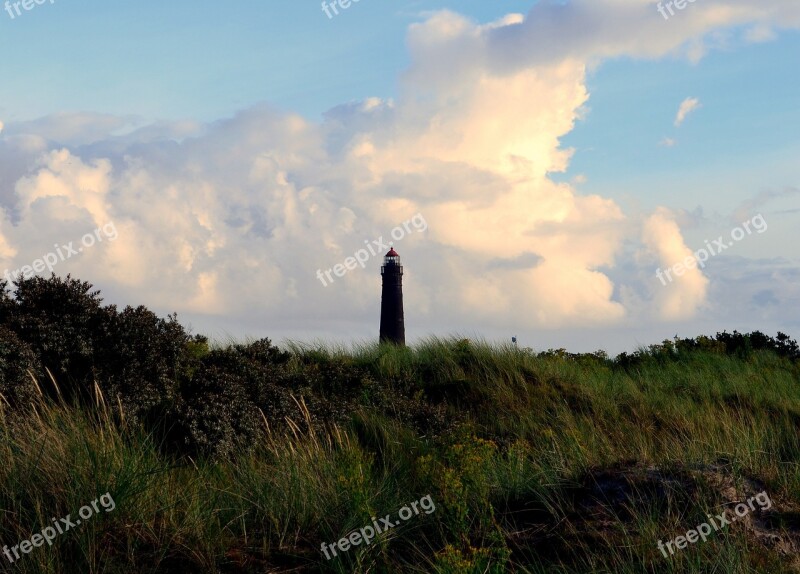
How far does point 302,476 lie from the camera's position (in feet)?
26.1

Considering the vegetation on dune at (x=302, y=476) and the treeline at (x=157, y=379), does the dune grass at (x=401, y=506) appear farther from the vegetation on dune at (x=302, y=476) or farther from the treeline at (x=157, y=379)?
the treeline at (x=157, y=379)

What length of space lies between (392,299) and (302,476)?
25950 millimetres

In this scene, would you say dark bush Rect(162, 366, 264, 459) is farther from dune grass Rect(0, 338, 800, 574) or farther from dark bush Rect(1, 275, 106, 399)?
dune grass Rect(0, 338, 800, 574)

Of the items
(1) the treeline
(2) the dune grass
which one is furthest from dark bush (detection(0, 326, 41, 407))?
(2) the dune grass

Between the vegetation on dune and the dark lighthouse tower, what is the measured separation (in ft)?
60.1

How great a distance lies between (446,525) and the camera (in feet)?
22.8

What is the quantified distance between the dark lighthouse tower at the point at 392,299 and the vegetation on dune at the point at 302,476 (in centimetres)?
1832

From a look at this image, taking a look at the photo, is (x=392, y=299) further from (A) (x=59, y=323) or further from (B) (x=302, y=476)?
(B) (x=302, y=476)

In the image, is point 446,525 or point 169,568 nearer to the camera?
point 169,568

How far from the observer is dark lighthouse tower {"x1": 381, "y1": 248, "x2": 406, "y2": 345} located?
1326 inches

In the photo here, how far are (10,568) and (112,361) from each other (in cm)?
647

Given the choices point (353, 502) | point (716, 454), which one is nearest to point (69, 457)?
point (353, 502)

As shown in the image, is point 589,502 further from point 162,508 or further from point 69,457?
point 69,457

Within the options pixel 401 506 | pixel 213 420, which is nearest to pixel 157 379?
pixel 213 420
